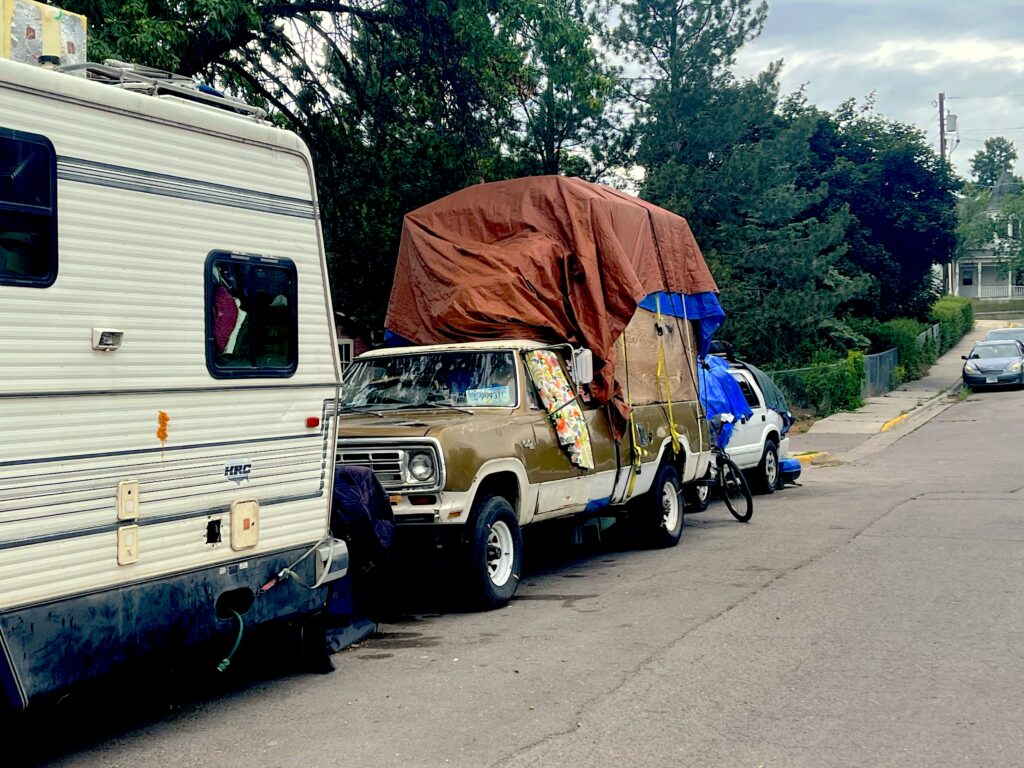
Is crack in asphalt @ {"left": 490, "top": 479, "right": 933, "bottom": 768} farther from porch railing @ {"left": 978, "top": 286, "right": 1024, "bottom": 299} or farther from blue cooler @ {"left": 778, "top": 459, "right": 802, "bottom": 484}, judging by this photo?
porch railing @ {"left": 978, "top": 286, "right": 1024, "bottom": 299}

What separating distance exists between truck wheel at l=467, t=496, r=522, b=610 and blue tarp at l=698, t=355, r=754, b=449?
5.11 m

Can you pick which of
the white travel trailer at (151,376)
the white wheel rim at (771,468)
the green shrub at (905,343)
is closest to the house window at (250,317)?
the white travel trailer at (151,376)

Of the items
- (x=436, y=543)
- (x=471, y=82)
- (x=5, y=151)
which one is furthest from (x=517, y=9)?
(x=5, y=151)

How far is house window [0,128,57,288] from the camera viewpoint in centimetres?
517

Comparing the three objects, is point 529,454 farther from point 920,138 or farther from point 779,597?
point 920,138

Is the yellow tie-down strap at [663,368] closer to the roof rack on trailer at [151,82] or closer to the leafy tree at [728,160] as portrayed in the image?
the roof rack on trailer at [151,82]

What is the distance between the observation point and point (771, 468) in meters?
16.9

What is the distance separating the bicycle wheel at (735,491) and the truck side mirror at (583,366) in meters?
4.28

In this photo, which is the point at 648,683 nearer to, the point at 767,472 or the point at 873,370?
the point at 767,472

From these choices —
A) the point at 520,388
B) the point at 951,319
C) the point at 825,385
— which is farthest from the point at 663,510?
the point at 951,319

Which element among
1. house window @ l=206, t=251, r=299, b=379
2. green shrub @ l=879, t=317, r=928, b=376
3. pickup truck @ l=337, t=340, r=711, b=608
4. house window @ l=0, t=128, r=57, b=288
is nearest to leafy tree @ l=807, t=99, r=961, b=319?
green shrub @ l=879, t=317, r=928, b=376

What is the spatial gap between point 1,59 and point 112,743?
3.40 m

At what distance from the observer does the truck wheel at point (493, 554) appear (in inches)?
344

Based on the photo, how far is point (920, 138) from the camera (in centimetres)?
3950
